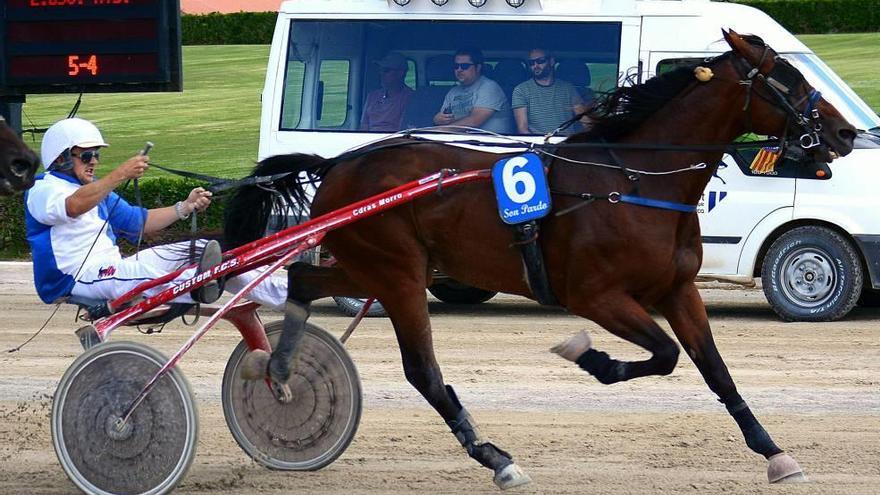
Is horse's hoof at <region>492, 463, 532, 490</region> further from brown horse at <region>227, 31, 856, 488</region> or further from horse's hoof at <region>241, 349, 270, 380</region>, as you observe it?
horse's hoof at <region>241, 349, 270, 380</region>

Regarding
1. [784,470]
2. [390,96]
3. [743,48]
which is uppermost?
[743,48]

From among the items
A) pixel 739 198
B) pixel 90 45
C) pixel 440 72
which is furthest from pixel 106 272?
pixel 90 45

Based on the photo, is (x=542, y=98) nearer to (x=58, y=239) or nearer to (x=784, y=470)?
(x=58, y=239)

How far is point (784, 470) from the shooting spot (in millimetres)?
5379

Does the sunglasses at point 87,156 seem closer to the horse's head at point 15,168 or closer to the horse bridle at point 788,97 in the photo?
the horse's head at point 15,168

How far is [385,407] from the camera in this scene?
23.6 feet

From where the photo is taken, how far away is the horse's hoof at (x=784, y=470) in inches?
212

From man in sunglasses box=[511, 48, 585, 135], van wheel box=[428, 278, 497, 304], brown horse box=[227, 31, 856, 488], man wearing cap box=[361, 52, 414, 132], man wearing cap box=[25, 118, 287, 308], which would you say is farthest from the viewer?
van wheel box=[428, 278, 497, 304]

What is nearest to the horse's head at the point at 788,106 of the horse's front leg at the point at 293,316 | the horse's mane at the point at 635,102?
the horse's mane at the point at 635,102

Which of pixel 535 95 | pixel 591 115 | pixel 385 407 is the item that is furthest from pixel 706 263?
pixel 591 115

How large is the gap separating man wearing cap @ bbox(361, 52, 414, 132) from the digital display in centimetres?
169

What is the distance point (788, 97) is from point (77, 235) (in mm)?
2981

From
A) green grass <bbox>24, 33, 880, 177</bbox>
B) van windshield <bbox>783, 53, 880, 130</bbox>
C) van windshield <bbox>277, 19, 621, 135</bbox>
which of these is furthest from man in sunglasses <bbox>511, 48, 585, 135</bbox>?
green grass <bbox>24, 33, 880, 177</bbox>

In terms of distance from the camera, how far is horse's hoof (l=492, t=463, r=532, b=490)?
5.45 m
